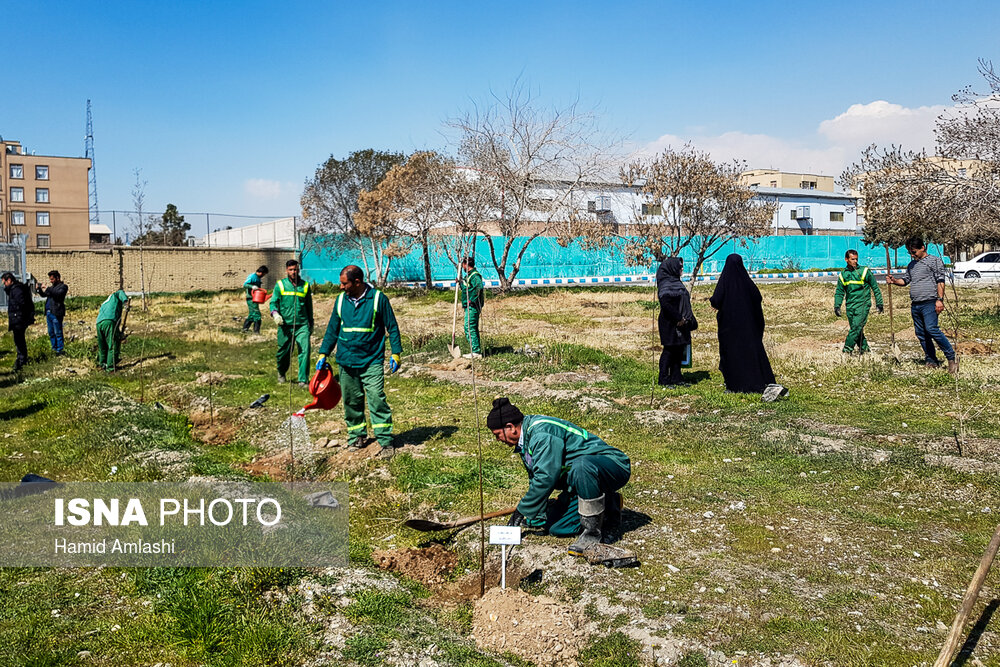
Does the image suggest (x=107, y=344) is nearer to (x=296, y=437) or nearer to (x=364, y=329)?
(x=296, y=437)

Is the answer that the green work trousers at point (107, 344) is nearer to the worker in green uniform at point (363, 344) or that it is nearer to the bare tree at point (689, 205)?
the worker in green uniform at point (363, 344)

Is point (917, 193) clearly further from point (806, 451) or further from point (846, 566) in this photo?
point (846, 566)

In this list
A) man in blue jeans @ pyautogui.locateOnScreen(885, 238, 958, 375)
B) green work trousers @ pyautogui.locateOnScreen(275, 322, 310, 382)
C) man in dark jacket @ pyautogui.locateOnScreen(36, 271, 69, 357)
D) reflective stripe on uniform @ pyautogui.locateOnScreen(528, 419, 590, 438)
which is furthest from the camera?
man in dark jacket @ pyautogui.locateOnScreen(36, 271, 69, 357)

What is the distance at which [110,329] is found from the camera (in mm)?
12516

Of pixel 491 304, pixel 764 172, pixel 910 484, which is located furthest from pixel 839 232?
pixel 910 484

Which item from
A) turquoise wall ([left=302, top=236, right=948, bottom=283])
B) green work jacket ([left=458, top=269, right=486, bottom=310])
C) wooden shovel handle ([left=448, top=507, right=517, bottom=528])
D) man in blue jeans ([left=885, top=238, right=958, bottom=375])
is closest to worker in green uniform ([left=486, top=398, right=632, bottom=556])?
wooden shovel handle ([left=448, top=507, right=517, bottom=528])

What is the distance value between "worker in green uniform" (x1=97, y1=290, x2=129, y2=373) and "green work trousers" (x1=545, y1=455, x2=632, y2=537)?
31.0 ft

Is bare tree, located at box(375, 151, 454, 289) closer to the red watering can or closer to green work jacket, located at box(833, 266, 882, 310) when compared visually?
green work jacket, located at box(833, 266, 882, 310)

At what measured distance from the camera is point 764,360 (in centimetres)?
966

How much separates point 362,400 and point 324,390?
39cm

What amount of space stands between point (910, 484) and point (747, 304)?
369 centimetres

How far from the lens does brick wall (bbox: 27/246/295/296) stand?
33.1 meters

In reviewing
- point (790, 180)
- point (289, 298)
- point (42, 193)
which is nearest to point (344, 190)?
point (289, 298)

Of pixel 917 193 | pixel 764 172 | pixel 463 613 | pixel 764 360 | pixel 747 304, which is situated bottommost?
pixel 463 613
